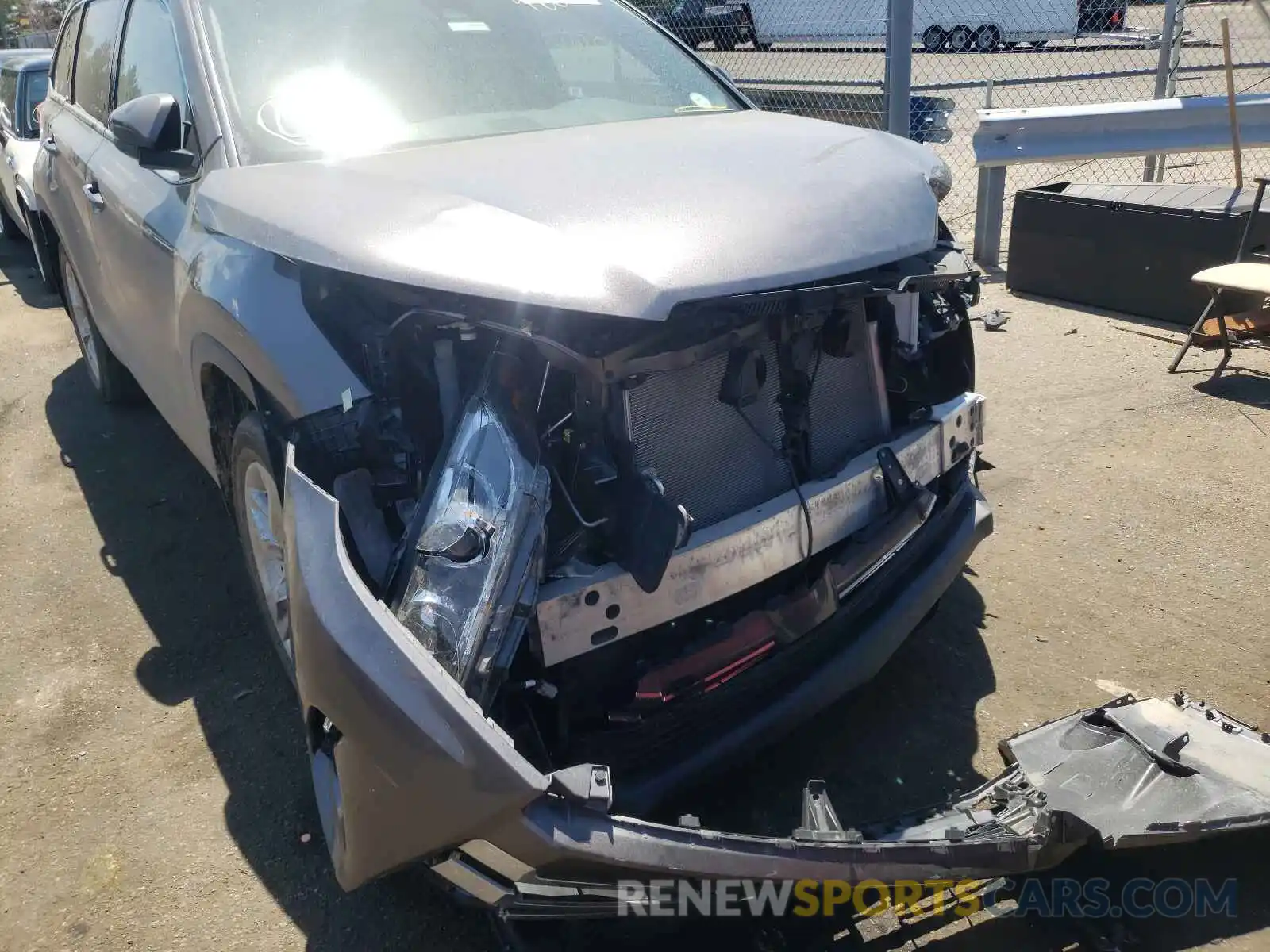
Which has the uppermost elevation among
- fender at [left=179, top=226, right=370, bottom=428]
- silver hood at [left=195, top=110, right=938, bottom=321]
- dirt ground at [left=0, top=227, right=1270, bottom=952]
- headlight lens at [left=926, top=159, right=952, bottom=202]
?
silver hood at [left=195, top=110, right=938, bottom=321]

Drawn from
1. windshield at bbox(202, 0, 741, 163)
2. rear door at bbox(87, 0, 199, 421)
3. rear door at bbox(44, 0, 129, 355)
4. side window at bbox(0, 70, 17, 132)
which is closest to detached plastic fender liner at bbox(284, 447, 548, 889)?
windshield at bbox(202, 0, 741, 163)

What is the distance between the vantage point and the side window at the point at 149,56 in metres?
3.29

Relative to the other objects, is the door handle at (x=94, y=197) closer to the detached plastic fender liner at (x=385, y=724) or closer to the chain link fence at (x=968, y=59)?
the detached plastic fender liner at (x=385, y=724)

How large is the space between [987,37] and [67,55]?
10.1 m

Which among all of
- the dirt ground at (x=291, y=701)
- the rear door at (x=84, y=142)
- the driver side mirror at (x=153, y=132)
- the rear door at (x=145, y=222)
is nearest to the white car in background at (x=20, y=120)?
the rear door at (x=84, y=142)

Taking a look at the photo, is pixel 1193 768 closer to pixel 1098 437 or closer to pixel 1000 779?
pixel 1000 779

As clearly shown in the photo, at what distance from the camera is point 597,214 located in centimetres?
220

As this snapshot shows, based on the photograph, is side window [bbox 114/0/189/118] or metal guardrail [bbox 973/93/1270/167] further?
metal guardrail [bbox 973/93/1270/167]

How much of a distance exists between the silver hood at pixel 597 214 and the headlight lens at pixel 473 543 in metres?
0.32

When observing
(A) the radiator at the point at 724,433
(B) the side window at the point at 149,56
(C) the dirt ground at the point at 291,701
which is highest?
(B) the side window at the point at 149,56

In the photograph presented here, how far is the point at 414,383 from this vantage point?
2.32 meters

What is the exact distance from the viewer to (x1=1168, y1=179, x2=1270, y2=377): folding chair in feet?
15.8

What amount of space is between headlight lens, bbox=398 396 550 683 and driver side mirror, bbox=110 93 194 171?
1.56 metres

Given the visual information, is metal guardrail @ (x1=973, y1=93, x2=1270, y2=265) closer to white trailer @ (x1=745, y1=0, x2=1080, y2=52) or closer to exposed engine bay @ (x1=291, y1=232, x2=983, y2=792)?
white trailer @ (x1=745, y1=0, x2=1080, y2=52)
